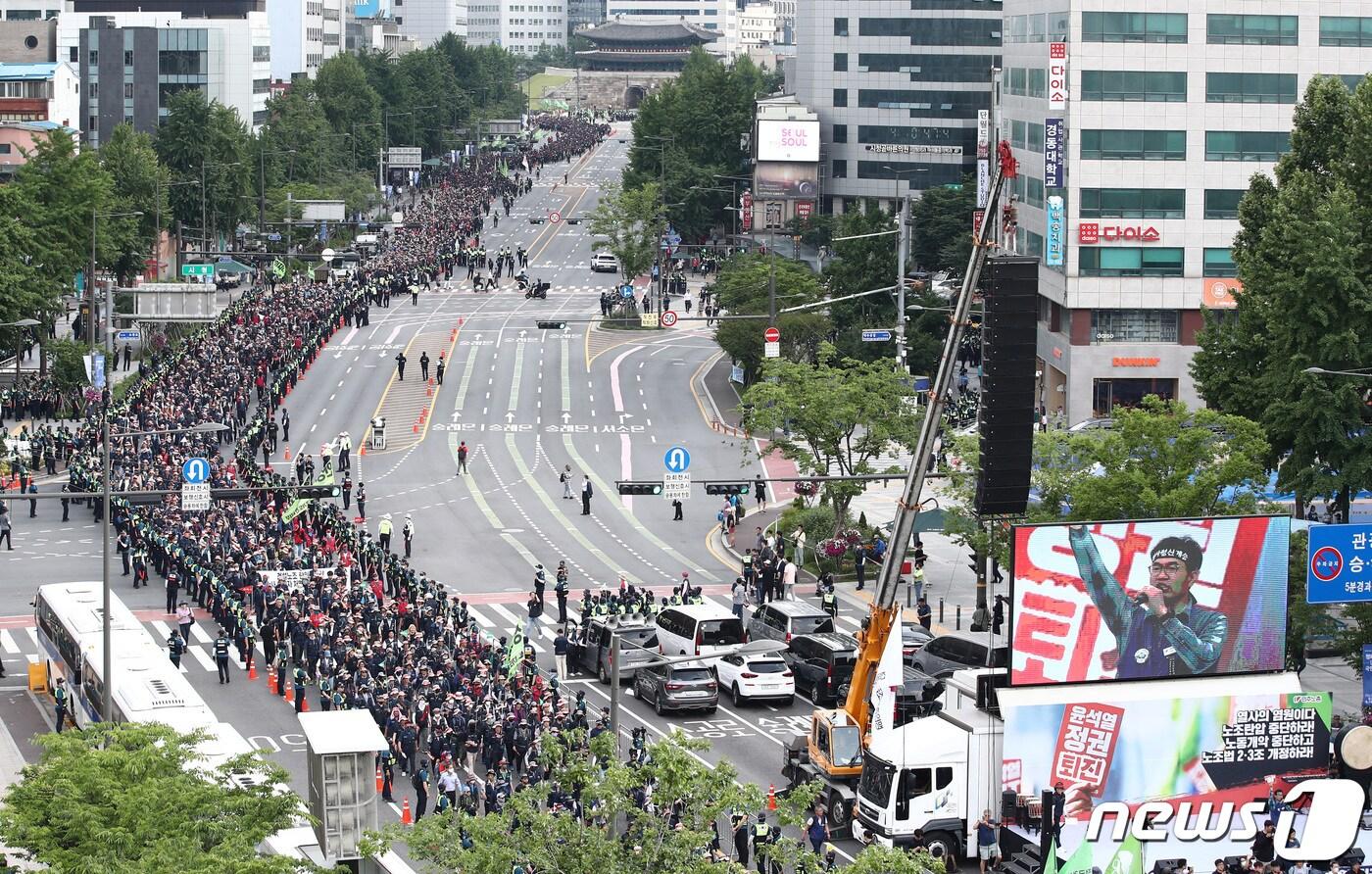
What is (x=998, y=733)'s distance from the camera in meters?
46.2

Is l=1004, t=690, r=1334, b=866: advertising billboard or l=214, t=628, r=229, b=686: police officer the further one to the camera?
l=214, t=628, r=229, b=686: police officer

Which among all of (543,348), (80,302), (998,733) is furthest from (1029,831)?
(80,302)

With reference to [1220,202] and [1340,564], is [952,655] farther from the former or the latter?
[1220,202]

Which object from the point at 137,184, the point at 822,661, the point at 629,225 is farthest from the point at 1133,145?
the point at 137,184

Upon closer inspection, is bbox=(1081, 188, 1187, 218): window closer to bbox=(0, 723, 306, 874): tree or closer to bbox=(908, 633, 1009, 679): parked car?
bbox=(908, 633, 1009, 679): parked car

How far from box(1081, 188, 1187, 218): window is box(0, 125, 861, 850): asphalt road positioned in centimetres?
1920

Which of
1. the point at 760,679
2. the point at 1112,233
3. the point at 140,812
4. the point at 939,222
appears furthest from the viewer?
→ the point at 939,222

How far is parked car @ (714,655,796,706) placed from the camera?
196 ft

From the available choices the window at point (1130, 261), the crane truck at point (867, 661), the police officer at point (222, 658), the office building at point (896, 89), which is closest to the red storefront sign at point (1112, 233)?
the window at point (1130, 261)

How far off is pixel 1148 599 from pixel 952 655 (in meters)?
11.9

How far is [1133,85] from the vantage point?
100188 millimetres

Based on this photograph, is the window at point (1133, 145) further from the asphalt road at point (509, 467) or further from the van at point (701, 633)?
the van at point (701, 633)

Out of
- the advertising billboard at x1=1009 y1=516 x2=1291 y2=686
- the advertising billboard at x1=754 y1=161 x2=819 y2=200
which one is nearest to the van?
the advertising billboard at x1=1009 y1=516 x2=1291 y2=686

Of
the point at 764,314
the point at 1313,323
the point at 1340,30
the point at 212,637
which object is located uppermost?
the point at 1340,30
